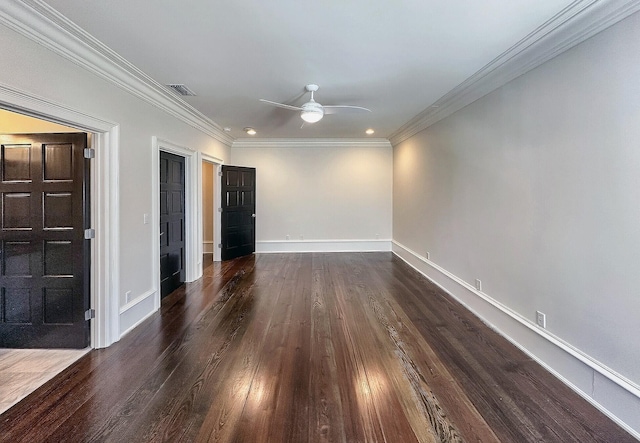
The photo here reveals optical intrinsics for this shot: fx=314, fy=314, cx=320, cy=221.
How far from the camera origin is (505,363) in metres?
2.66

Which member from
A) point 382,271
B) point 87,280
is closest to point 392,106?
point 382,271

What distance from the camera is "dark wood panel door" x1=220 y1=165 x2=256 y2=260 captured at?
21.4ft

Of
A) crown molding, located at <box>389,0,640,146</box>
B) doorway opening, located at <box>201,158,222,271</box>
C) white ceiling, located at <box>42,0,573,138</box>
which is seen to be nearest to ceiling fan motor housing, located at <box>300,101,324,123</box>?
white ceiling, located at <box>42,0,573,138</box>

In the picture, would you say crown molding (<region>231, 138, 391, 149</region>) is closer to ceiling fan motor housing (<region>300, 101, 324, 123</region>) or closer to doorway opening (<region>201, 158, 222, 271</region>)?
doorway opening (<region>201, 158, 222, 271</region>)

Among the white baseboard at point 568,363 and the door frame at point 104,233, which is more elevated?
the door frame at point 104,233

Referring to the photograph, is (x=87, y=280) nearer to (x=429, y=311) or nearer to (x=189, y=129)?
(x=189, y=129)

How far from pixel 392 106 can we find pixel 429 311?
2898mm

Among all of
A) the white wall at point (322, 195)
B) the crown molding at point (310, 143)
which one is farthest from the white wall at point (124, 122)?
the white wall at point (322, 195)

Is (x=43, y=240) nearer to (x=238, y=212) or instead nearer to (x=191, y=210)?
(x=191, y=210)

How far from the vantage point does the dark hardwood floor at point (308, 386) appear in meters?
1.91

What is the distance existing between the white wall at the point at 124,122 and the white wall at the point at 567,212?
3.89 meters

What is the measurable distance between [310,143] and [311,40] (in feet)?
15.7

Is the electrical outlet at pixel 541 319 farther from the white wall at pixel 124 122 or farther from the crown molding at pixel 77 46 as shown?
the crown molding at pixel 77 46

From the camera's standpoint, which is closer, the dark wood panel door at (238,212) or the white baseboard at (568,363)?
the white baseboard at (568,363)
